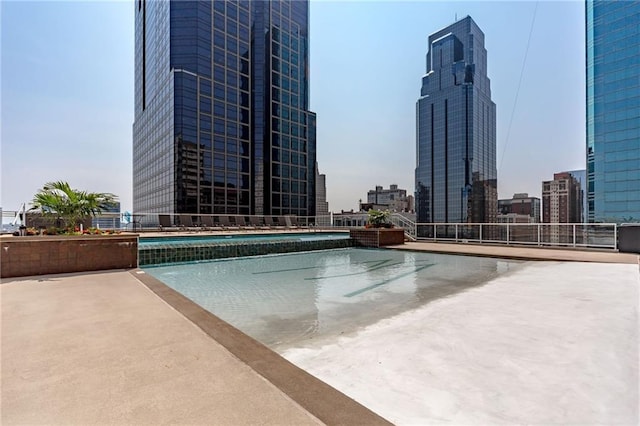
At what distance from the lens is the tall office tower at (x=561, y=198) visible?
45.0 metres

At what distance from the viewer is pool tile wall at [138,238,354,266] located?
774 centimetres

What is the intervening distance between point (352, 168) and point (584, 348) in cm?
3025

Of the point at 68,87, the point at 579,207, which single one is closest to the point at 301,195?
the point at 68,87

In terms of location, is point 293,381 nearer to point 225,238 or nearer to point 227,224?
point 225,238

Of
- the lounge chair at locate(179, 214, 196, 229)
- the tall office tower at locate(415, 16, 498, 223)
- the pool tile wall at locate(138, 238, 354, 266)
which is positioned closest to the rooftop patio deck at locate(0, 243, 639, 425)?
the pool tile wall at locate(138, 238, 354, 266)

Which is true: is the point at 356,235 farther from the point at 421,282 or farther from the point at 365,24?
the point at 365,24

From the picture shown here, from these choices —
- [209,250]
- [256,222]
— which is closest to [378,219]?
[209,250]

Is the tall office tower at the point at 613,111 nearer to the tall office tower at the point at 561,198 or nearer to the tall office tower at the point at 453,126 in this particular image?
the tall office tower at the point at 561,198

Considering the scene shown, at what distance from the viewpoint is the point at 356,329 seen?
3.03 metres

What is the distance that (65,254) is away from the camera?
561 cm

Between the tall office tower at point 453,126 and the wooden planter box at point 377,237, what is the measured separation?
1803 inches

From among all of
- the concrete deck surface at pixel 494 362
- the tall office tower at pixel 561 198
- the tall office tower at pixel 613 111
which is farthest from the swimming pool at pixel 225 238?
the tall office tower at pixel 561 198

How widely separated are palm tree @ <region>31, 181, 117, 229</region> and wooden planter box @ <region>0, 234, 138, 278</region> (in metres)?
0.82

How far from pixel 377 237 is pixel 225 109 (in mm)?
28738
